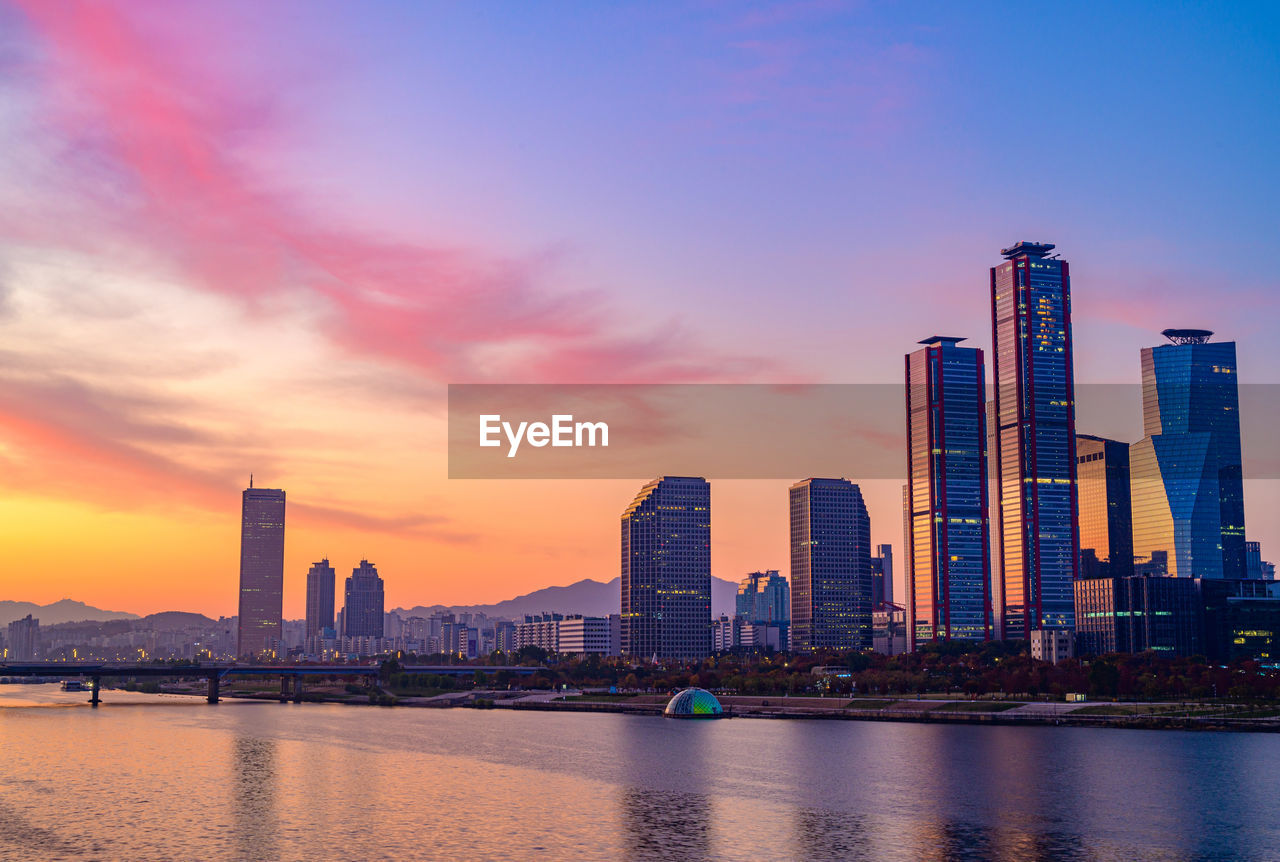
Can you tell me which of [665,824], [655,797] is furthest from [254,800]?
[665,824]

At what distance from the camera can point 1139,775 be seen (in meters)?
112

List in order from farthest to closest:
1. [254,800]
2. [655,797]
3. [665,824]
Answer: [655,797]
[254,800]
[665,824]

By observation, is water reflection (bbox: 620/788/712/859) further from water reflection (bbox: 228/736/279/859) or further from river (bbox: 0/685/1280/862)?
water reflection (bbox: 228/736/279/859)

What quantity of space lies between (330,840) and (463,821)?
36.2ft

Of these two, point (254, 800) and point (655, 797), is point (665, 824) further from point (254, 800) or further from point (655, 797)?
point (254, 800)

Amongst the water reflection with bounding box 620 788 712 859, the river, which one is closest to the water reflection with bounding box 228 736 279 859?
the river

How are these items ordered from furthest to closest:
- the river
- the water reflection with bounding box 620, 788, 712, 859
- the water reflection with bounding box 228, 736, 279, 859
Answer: the water reflection with bounding box 228, 736, 279, 859 < the river < the water reflection with bounding box 620, 788, 712, 859

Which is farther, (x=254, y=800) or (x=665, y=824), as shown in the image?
(x=254, y=800)

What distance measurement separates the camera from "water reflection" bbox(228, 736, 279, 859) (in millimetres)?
79125

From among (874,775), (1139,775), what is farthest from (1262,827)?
(874,775)

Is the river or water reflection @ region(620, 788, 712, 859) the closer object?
water reflection @ region(620, 788, 712, 859)

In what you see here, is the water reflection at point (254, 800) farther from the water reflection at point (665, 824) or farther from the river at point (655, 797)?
the water reflection at point (665, 824)

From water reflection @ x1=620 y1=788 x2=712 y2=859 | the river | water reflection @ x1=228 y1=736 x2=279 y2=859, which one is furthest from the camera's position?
water reflection @ x1=228 y1=736 x2=279 y2=859

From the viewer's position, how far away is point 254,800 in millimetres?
100688
